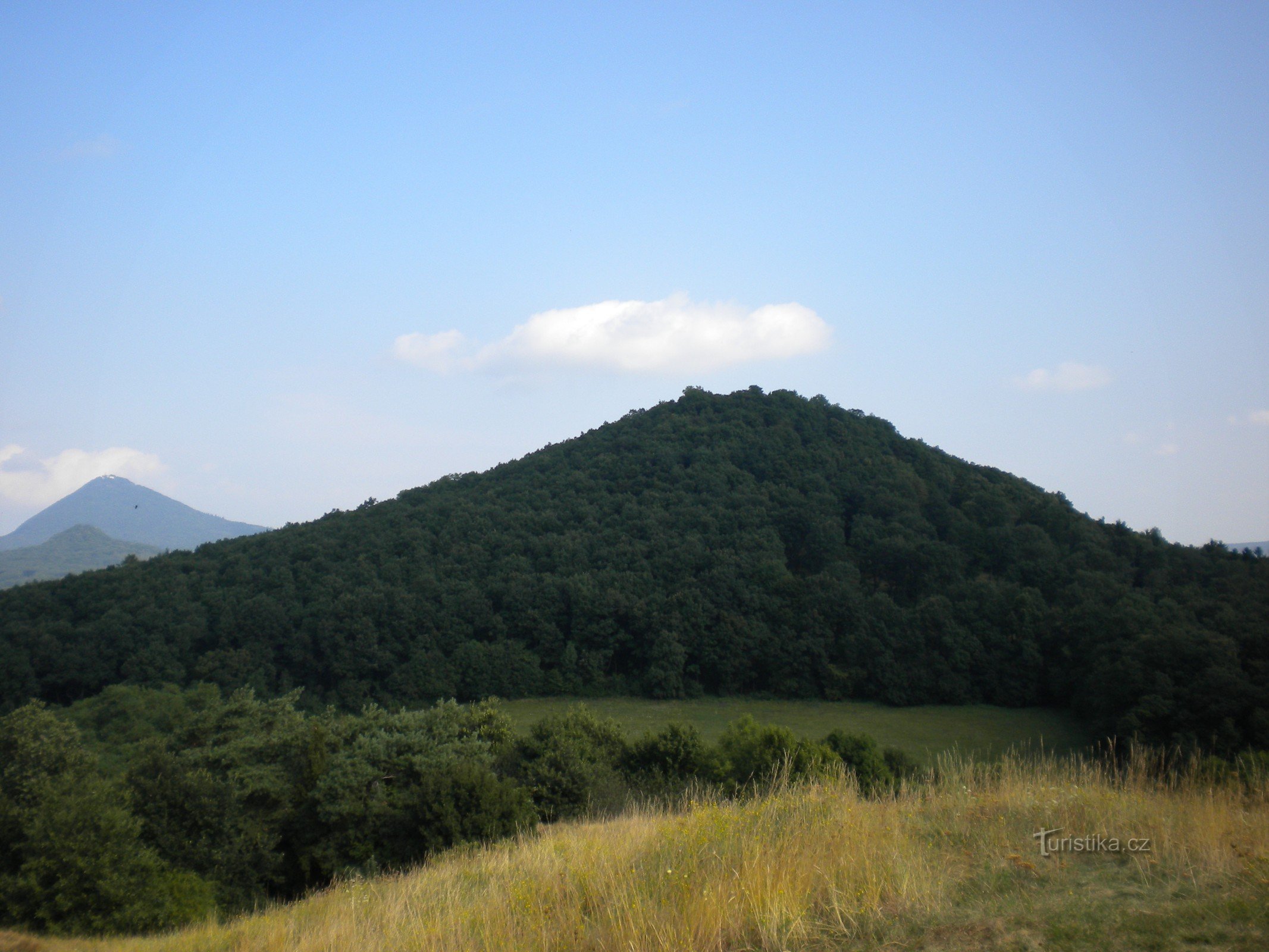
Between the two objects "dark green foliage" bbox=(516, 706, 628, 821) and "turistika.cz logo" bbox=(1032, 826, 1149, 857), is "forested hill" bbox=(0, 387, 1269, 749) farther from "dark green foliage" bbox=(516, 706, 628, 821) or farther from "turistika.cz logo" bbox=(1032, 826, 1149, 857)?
"turistika.cz logo" bbox=(1032, 826, 1149, 857)

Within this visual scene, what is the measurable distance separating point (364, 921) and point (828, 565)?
125 ft

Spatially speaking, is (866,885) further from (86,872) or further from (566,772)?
(86,872)

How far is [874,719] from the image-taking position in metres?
32.7

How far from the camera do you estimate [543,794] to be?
15266 mm

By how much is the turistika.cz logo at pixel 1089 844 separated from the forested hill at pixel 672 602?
84.5 ft

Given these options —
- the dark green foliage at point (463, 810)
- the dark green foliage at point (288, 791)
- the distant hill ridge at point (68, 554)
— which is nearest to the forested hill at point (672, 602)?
the dark green foliage at point (288, 791)

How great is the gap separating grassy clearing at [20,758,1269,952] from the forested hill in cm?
2536

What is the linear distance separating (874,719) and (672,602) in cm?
1151

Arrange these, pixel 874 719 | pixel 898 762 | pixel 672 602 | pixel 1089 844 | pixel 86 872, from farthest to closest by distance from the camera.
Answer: pixel 672 602 → pixel 874 719 → pixel 898 762 → pixel 86 872 → pixel 1089 844

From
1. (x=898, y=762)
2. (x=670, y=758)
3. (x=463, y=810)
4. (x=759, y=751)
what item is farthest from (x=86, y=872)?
(x=898, y=762)

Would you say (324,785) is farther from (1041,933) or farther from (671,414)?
(671,414)

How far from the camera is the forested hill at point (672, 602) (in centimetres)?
3512

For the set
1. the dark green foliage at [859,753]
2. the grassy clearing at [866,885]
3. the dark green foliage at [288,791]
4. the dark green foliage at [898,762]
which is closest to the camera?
the grassy clearing at [866,885]

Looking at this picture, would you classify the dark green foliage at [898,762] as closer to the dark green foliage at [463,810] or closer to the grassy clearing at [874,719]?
the grassy clearing at [874,719]
